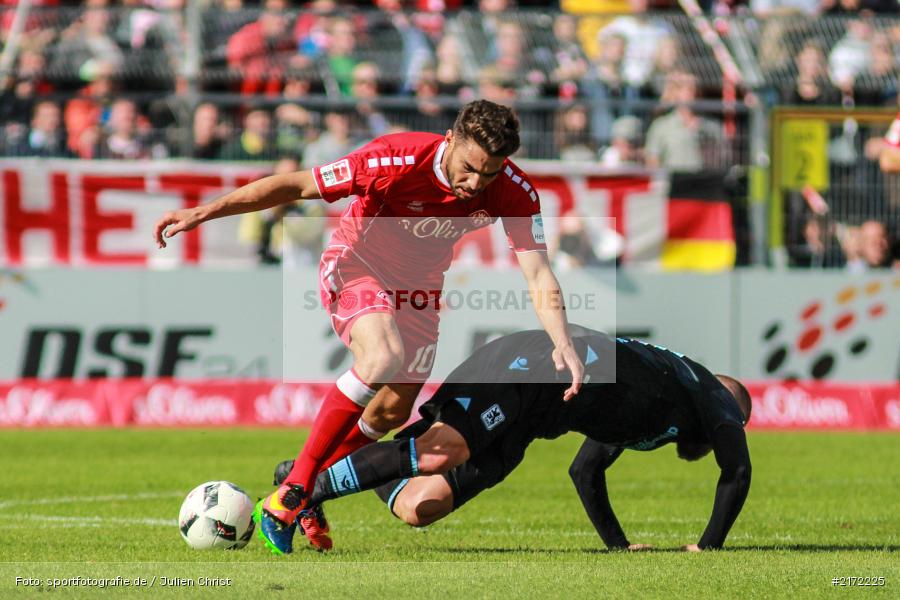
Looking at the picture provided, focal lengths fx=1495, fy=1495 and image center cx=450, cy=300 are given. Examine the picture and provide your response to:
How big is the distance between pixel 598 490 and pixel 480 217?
159cm

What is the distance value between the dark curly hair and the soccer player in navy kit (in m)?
1.08

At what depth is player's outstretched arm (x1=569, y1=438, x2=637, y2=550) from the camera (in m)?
7.97

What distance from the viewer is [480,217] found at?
7965 millimetres

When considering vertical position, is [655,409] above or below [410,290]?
below

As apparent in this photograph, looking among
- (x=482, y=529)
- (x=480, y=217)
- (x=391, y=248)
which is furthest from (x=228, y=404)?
(x=480, y=217)

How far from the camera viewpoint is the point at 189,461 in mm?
12492

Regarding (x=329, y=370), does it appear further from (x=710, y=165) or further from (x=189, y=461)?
(x=710, y=165)

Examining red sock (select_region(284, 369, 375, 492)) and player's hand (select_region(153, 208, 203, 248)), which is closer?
player's hand (select_region(153, 208, 203, 248))

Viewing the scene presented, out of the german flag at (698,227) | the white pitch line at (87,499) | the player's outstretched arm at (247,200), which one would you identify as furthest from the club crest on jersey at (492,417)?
the german flag at (698,227)

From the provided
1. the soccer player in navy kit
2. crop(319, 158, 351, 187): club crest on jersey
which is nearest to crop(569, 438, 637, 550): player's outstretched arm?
the soccer player in navy kit

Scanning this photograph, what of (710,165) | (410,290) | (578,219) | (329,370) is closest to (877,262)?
(710,165)

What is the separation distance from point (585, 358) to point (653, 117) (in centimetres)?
984

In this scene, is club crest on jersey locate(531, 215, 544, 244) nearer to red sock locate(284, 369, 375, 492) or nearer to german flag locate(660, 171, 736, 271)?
red sock locate(284, 369, 375, 492)

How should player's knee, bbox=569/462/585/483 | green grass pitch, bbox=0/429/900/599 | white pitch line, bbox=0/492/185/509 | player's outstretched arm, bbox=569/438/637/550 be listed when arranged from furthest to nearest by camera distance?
Result: white pitch line, bbox=0/492/185/509 → player's knee, bbox=569/462/585/483 → player's outstretched arm, bbox=569/438/637/550 → green grass pitch, bbox=0/429/900/599
